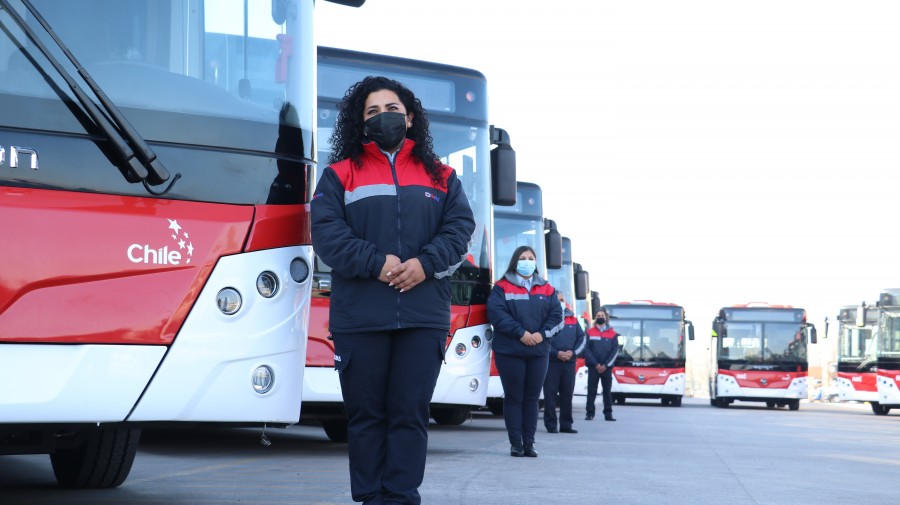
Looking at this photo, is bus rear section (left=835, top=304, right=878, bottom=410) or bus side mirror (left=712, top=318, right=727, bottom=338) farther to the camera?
bus side mirror (left=712, top=318, right=727, bottom=338)

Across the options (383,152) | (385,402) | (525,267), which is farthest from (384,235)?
(525,267)

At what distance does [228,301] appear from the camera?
5789 mm

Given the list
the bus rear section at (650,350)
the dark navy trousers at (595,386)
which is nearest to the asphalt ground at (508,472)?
the dark navy trousers at (595,386)

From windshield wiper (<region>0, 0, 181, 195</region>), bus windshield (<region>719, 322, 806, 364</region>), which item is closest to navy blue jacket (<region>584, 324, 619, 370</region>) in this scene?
bus windshield (<region>719, 322, 806, 364</region>)

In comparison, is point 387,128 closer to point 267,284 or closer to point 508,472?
point 267,284

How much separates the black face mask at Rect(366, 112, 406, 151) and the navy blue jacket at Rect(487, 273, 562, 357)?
5.54 metres

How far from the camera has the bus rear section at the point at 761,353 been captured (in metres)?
34.5

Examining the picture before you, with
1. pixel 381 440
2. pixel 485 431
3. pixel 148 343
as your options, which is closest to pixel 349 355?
pixel 381 440

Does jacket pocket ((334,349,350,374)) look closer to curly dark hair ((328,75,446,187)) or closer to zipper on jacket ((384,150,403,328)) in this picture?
zipper on jacket ((384,150,403,328))

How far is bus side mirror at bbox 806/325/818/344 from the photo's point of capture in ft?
114

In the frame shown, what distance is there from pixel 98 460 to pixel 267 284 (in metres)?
2.24

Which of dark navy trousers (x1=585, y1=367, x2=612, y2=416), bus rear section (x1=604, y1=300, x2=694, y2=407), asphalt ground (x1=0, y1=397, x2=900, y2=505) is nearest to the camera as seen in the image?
asphalt ground (x1=0, y1=397, x2=900, y2=505)

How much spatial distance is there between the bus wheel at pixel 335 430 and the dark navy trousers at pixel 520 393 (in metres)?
2.05

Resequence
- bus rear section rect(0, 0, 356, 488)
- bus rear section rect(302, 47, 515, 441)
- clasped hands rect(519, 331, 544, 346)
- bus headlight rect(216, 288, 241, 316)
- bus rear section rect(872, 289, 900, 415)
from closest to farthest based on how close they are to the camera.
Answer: bus rear section rect(0, 0, 356, 488)
bus headlight rect(216, 288, 241, 316)
bus rear section rect(302, 47, 515, 441)
clasped hands rect(519, 331, 544, 346)
bus rear section rect(872, 289, 900, 415)
